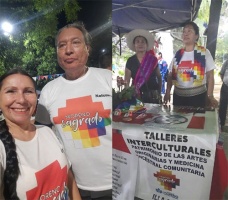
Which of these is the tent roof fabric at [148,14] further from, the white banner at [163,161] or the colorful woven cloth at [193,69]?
the white banner at [163,161]

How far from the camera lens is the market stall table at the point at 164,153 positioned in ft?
3.65

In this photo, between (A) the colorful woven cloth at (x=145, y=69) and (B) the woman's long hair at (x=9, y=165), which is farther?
(A) the colorful woven cloth at (x=145, y=69)

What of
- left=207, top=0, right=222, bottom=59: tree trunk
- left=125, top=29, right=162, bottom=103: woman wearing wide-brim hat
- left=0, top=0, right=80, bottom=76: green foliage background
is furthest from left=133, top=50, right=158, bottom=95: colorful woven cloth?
left=0, top=0, right=80, bottom=76: green foliage background

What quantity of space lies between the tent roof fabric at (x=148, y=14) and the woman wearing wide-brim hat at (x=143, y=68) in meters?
0.04

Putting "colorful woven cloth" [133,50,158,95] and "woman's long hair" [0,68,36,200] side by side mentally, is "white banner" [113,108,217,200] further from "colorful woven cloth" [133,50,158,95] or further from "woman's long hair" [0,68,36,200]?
"woman's long hair" [0,68,36,200]

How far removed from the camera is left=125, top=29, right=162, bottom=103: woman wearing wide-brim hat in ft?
3.70

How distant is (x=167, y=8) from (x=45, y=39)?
0.56m

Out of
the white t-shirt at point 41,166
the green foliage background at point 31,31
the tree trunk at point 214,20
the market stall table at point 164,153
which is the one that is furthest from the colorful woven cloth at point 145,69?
the white t-shirt at point 41,166

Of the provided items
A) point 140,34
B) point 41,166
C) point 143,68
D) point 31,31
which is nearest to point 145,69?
point 143,68

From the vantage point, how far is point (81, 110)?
114 centimetres

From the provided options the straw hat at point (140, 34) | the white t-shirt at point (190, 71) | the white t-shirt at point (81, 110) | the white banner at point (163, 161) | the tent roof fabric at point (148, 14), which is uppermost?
the tent roof fabric at point (148, 14)

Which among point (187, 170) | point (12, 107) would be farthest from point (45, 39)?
point (187, 170)

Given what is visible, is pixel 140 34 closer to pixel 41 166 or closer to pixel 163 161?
pixel 163 161

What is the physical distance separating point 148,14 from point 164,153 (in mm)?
652
